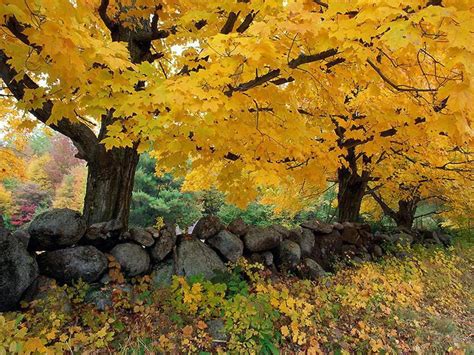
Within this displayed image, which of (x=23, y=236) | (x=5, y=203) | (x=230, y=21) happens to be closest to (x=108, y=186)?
(x=23, y=236)

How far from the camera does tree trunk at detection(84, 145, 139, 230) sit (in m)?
5.25

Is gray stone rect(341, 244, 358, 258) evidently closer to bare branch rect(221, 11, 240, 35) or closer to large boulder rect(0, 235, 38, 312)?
bare branch rect(221, 11, 240, 35)

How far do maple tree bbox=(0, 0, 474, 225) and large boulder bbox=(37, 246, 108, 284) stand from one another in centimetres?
86

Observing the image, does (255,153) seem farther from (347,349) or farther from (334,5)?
(347,349)

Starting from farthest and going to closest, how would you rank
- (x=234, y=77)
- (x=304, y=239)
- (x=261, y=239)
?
(x=304, y=239)
(x=261, y=239)
(x=234, y=77)

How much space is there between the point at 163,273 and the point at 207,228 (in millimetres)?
1148

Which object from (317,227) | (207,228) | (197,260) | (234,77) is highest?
(234,77)

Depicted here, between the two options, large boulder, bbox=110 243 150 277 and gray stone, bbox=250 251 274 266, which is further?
gray stone, bbox=250 251 274 266

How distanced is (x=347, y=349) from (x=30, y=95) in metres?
4.92

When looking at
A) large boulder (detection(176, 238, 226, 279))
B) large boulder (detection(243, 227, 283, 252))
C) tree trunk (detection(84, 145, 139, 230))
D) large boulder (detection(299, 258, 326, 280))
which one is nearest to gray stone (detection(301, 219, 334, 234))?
large boulder (detection(299, 258, 326, 280))

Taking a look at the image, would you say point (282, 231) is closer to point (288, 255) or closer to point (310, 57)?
point (288, 255)

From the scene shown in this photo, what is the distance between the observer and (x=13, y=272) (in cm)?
381

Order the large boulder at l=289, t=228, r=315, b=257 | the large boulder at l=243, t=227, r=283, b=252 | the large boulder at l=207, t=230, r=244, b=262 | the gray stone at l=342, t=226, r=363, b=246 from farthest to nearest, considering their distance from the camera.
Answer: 1. the gray stone at l=342, t=226, r=363, b=246
2. the large boulder at l=289, t=228, r=315, b=257
3. the large boulder at l=243, t=227, r=283, b=252
4. the large boulder at l=207, t=230, r=244, b=262

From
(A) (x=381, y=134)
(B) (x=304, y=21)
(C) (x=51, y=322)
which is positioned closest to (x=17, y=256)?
(C) (x=51, y=322)
